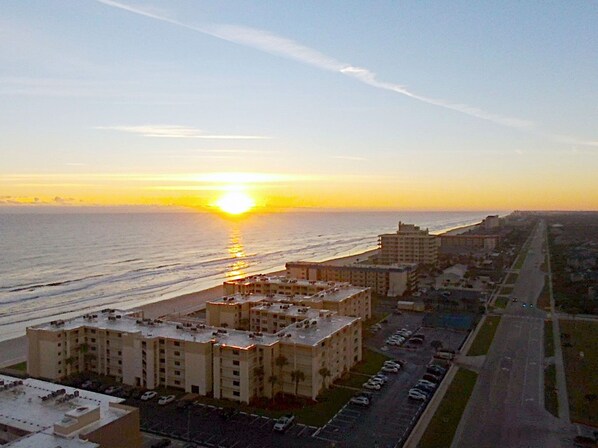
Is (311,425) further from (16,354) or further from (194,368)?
(16,354)

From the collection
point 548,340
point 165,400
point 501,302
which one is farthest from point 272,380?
point 501,302

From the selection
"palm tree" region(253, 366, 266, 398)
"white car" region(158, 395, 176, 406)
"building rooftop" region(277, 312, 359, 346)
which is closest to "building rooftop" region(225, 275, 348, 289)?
"building rooftop" region(277, 312, 359, 346)

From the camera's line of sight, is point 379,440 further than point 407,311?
No

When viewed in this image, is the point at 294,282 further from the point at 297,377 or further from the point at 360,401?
the point at 360,401

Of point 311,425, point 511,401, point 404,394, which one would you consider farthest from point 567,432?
point 311,425

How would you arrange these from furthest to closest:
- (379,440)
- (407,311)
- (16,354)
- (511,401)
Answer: (407,311) < (16,354) < (511,401) < (379,440)

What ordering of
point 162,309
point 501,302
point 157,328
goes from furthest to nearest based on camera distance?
1. point 501,302
2. point 162,309
3. point 157,328
